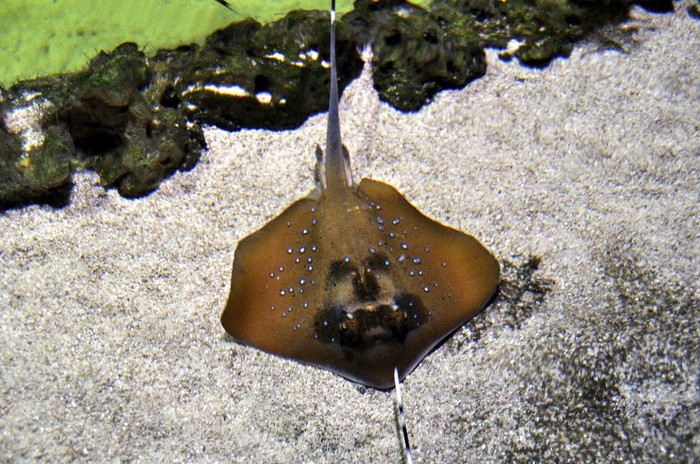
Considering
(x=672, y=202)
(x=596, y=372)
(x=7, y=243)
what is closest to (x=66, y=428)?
(x=7, y=243)

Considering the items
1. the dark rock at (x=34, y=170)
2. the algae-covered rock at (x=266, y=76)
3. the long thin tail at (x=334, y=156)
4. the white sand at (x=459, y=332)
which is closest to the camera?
the white sand at (x=459, y=332)

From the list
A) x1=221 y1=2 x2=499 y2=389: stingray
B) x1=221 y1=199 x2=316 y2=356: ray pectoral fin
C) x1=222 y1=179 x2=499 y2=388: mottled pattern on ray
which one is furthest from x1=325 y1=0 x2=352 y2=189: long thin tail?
x1=221 y1=199 x2=316 y2=356: ray pectoral fin

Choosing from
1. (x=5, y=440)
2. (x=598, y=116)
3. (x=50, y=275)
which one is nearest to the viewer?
(x=5, y=440)

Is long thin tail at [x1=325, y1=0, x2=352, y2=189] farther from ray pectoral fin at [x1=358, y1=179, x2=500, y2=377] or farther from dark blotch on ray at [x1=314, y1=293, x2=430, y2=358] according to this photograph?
dark blotch on ray at [x1=314, y1=293, x2=430, y2=358]

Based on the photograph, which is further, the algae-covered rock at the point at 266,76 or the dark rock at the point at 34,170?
the algae-covered rock at the point at 266,76

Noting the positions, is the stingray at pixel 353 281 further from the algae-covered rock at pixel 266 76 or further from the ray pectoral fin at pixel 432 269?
the algae-covered rock at pixel 266 76

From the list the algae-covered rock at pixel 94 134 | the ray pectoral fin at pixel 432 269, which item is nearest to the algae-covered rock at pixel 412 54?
the ray pectoral fin at pixel 432 269

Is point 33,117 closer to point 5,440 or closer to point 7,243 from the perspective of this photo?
point 7,243

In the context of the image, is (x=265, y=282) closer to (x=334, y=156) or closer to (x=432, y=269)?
(x=334, y=156)
